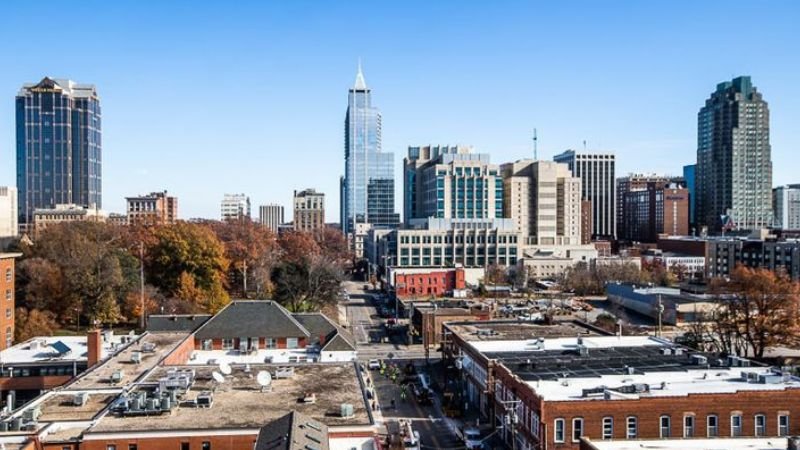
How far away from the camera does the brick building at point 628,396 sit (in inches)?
1401

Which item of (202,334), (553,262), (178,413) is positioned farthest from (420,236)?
(178,413)

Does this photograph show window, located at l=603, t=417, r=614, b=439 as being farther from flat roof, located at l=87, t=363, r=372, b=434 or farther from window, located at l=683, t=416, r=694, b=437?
flat roof, located at l=87, t=363, r=372, b=434

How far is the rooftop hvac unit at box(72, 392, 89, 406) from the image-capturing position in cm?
3444

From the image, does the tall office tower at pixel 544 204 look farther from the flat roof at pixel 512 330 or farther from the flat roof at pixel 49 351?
the flat roof at pixel 49 351

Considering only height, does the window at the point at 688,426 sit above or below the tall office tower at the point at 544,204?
below

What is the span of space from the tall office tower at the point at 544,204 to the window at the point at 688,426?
119 m

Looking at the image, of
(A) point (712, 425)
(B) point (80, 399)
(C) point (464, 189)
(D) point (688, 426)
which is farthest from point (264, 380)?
(C) point (464, 189)

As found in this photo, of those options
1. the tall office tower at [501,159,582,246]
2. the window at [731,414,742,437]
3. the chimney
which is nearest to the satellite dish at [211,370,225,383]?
the chimney

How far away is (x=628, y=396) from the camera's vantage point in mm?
36406

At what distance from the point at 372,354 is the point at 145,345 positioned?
27578mm

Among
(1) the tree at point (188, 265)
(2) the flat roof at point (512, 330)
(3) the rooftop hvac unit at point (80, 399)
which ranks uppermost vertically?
(1) the tree at point (188, 265)

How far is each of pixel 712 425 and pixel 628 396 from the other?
4.41m

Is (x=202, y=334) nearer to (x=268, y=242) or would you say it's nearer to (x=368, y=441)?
(x=368, y=441)

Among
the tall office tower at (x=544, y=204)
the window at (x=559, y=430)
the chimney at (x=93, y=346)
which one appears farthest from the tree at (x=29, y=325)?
the tall office tower at (x=544, y=204)
